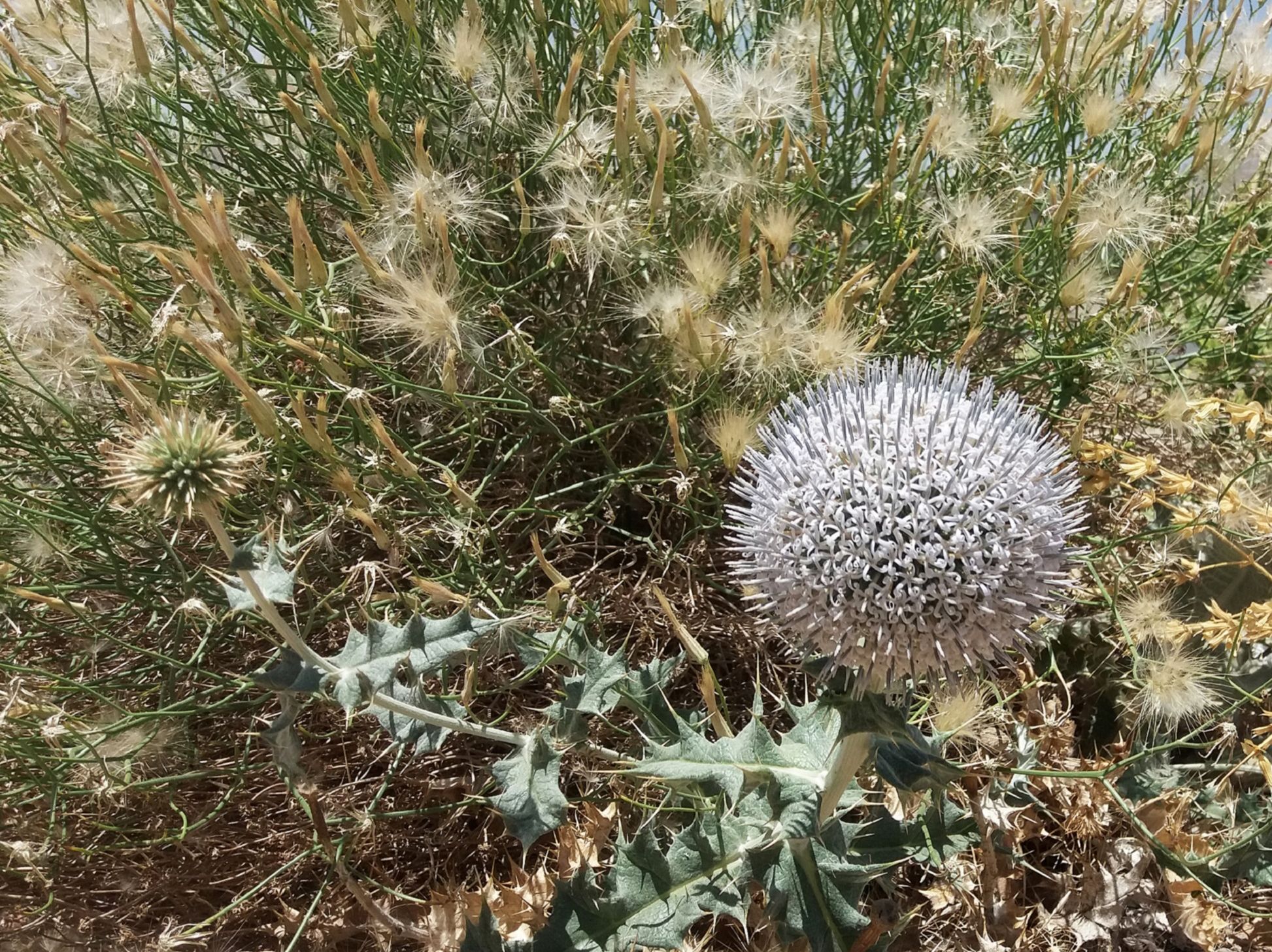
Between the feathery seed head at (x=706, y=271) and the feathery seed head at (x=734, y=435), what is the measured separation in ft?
0.85

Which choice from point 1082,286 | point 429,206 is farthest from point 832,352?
point 429,206

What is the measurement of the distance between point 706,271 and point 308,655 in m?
1.09

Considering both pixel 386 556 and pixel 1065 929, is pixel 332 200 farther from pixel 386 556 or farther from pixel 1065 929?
pixel 1065 929

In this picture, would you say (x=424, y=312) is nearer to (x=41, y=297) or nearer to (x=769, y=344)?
(x=769, y=344)

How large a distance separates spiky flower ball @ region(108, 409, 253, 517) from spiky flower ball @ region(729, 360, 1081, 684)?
0.83 meters

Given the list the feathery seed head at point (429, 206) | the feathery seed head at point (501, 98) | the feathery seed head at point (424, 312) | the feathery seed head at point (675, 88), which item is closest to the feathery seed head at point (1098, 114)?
the feathery seed head at point (675, 88)

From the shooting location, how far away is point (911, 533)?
52.9 inches

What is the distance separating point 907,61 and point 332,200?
1491mm

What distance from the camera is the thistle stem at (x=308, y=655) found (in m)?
1.35

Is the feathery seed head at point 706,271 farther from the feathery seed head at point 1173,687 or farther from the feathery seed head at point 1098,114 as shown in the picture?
the feathery seed head at point 1173,687

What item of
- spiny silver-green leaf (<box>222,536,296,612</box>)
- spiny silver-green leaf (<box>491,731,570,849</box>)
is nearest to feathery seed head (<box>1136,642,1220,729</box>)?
spiny silver-green leaf (<box>491,731,570,849</box>)

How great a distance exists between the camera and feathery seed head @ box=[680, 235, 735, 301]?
6.56ft

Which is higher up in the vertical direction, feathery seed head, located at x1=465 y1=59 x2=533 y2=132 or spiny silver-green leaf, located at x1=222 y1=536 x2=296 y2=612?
feathery seed head, located at x1=465 y1=59 x2=533 y2=132

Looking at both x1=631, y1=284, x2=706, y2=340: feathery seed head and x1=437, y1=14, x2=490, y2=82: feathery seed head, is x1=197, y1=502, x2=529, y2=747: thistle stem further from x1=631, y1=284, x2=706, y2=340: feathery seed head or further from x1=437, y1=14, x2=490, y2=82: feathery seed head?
x1=437, y1=14, x2=490, y2=82: feathery seed head
